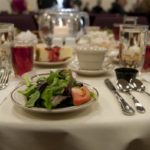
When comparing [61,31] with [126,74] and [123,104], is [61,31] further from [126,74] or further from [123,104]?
[123,104]

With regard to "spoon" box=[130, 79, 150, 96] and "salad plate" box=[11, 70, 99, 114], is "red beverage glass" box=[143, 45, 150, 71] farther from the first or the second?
"salad plate" box=[11, 70, 99, 114]

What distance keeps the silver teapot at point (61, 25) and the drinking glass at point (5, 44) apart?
554 millimetres

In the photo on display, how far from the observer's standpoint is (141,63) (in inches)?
44.8

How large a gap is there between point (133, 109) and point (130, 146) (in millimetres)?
93

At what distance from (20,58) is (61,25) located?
0.80 m

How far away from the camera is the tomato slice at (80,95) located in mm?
719

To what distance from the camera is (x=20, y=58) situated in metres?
1.06

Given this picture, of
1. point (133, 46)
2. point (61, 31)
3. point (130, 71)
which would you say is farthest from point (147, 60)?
point (61, 31)

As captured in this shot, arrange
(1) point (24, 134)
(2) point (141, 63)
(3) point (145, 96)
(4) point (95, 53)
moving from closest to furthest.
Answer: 1. (1) point (24, 134)
2. (3) point (145, 96)
3. (4) point (95, 53)
4. (2) point (141, 63)

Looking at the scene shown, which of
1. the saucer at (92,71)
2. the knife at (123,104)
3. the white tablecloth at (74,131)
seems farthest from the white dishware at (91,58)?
the white tablecloth at (74,131)

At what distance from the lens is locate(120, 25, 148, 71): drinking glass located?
1.15m

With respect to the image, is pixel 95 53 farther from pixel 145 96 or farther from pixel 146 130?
pixel 146 130

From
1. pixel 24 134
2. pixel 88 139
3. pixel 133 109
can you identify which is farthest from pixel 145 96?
pixel 24 134

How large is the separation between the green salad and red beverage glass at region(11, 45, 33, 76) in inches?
11.4
